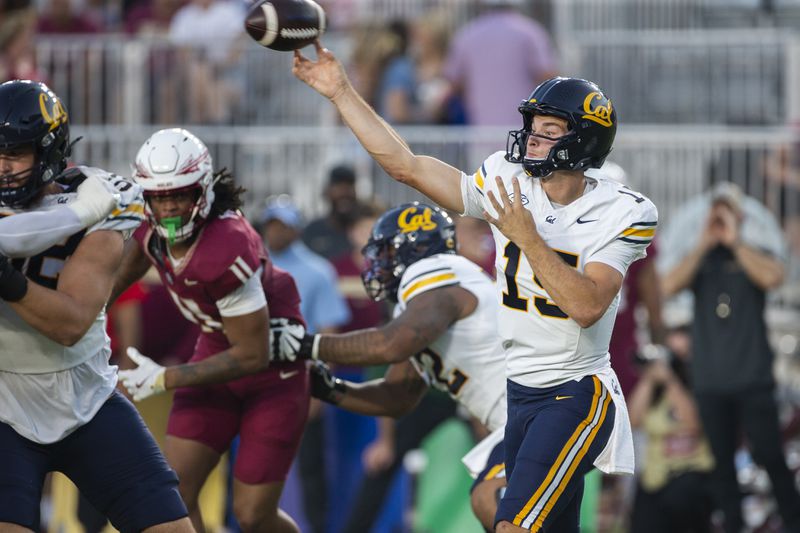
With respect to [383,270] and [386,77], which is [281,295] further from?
[386,77]

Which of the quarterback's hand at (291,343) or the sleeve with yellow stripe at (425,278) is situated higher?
the sleeve with yellow stripe at (425,278)

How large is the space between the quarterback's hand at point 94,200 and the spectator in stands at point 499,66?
601 cm

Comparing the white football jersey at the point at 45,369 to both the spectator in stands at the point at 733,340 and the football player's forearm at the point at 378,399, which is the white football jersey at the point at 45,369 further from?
the spectator in stands at the point at 733,340

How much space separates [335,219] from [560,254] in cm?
508

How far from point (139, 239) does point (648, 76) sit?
21.6ft

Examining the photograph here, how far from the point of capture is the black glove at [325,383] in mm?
6703

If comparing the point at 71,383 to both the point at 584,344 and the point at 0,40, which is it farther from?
the point at 0,40

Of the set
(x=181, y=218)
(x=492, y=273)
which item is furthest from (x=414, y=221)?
(x=492, y=273)

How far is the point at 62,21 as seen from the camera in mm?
12094

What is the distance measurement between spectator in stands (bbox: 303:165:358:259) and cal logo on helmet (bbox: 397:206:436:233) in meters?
3.54

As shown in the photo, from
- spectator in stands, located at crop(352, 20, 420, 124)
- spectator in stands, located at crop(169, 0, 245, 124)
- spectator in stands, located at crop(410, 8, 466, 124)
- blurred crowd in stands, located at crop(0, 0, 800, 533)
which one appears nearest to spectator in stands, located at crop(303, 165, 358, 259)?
blurred crowd in stands, located at crop(0, 0, 800, 533)

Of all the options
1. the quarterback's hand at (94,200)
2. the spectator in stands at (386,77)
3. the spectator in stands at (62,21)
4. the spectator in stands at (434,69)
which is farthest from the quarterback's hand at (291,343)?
the spectator in stands at (62,21)

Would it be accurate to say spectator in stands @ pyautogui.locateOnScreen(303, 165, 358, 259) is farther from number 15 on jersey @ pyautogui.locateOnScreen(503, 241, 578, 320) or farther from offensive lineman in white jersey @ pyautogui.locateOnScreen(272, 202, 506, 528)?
number 15 on jersey @ pyautogui.locateOnScreen(503, 241, 578, 320)

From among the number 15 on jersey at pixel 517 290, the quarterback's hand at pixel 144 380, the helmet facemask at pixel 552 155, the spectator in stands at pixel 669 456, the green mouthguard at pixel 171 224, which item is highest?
the helmet facemask at pixel 552 155
